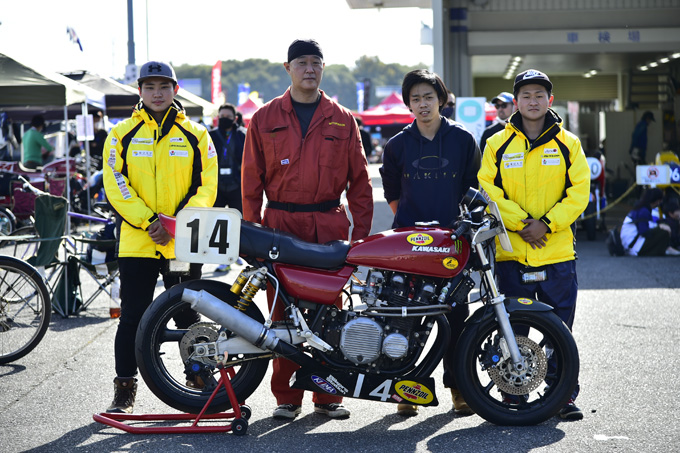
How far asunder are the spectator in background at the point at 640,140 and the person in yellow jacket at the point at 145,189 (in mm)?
17330

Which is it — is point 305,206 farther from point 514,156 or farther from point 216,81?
point 216,81

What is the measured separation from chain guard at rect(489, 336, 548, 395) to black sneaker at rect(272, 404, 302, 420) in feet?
3.77

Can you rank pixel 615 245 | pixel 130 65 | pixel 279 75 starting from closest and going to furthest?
pixel 615 245
pixel 130 65
pixel 279 75

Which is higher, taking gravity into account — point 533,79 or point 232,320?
point 533,79

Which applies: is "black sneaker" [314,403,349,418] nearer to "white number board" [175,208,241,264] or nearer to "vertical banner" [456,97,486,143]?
"white number board" [175,208,241,264]

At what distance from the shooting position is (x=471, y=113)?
43.9 feet

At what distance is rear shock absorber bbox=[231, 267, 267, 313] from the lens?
473 centimetres

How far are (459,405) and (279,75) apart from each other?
141426mm

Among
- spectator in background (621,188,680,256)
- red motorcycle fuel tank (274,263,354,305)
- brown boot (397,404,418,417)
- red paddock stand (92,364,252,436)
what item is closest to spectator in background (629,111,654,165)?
spectator in background (621,188,680,256)

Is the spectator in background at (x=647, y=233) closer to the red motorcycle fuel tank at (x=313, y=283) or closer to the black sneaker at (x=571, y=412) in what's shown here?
the black sneaker at (x=571, y=412)

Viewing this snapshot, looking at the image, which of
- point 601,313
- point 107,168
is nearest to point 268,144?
point 107,168

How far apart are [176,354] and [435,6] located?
32.6 feet

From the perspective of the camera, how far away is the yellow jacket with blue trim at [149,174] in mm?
5105

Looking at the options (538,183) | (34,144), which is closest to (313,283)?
(538,183)
